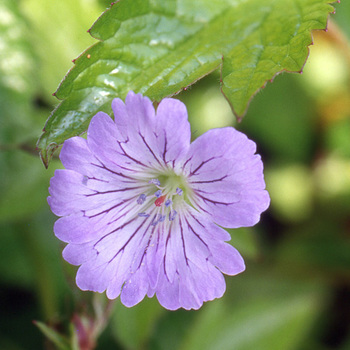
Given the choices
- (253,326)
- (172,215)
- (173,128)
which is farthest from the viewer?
(253,326)

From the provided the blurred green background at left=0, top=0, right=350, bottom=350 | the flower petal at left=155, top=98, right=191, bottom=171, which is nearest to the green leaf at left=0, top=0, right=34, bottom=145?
the blurred green background at left=0, top=0, right=350, bottom=350

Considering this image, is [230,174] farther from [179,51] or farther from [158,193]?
[179,51]

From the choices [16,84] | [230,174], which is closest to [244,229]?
[230,174]

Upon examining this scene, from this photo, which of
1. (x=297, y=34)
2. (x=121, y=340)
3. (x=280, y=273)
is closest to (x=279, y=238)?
(x=280, y=273)

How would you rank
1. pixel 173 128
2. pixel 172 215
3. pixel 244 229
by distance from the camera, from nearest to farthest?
1. pixel 173 128
2. pixel 172 215
3. pixel 244 229

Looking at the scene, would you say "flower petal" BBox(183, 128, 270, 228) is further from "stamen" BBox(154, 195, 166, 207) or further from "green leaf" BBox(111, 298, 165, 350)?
"green leaf" BBox(111, 298, 165, 350)

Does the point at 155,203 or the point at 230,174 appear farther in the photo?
the point at 155,203

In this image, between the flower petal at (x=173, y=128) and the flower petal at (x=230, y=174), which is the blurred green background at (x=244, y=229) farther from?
the flower petal at (x=173, y=128)
